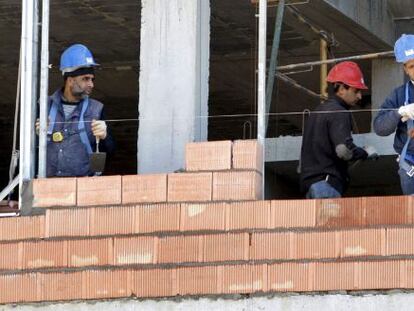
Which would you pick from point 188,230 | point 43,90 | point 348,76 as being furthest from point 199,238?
point 348,76

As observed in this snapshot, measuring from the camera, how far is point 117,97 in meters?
16.1

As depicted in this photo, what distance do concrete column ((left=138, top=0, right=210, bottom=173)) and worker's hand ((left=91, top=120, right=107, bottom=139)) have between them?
1.10ft

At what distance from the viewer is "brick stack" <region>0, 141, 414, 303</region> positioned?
27.6ft

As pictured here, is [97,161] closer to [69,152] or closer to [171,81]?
[69,152]

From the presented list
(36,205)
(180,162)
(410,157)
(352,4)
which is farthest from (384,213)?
(352,4)

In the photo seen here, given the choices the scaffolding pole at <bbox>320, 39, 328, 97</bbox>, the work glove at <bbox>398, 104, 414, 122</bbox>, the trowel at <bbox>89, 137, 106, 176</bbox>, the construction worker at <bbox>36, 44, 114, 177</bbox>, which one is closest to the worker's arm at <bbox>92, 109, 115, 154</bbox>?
the construction worker at <bbox>36, 44, 114, 177</bbox>

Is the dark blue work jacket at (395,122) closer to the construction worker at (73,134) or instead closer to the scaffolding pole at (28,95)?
the construction worker at (73,134)

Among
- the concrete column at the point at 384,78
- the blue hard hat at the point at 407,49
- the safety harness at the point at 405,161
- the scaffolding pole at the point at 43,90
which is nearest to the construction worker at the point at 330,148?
the safety harness at the point at 405,161

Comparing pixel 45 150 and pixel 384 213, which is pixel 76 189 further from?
pixel 384 213

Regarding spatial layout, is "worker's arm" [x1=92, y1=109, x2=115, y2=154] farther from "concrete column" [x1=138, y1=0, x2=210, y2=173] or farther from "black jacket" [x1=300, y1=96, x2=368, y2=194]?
"black jacket" [x1=300, y1=96, x2=368, y2=194]

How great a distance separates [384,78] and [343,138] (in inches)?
158

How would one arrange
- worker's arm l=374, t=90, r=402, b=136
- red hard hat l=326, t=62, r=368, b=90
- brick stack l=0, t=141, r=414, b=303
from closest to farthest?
brick stack l=0, t=141, r=414, b=303 → worker's arm l=374, t=90, r=402, b=136 → red hard hat l=326, t=62, r=368, b=90

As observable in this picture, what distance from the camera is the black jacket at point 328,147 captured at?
952 cm

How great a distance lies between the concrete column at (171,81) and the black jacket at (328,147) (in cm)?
69
